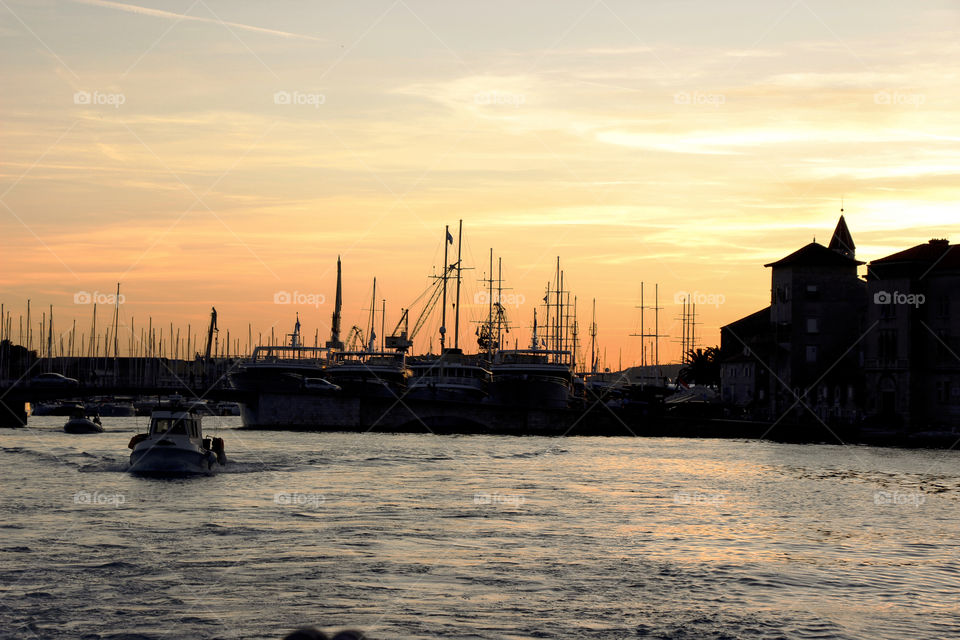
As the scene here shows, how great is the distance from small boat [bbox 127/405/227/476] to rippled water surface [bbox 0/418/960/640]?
78.9 inches

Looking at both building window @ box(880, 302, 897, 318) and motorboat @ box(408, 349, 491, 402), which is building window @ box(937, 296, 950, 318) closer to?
building window @ box(880, 302, 897, 318)

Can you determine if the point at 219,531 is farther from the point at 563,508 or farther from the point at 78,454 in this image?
the point at 78,454

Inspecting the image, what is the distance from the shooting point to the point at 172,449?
178 feet

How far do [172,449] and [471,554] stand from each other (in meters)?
27.4

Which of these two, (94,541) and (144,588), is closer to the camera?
(144,588)

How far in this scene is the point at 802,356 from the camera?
388 ft

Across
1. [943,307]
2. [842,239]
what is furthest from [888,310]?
[842,239]

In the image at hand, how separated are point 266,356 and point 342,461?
58723 mm

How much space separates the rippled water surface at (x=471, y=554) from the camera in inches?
909

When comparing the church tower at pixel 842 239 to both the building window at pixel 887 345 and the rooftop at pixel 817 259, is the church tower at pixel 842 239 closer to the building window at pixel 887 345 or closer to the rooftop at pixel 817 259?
the rooftop at pixel 817 259

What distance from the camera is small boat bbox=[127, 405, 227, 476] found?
5400 centimetres

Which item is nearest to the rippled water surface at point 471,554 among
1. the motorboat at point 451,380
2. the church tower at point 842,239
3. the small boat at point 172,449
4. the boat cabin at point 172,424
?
the small boat at point 172,449

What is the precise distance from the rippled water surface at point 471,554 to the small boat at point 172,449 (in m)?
2.00

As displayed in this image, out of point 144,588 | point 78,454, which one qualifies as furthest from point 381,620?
point 78,454
